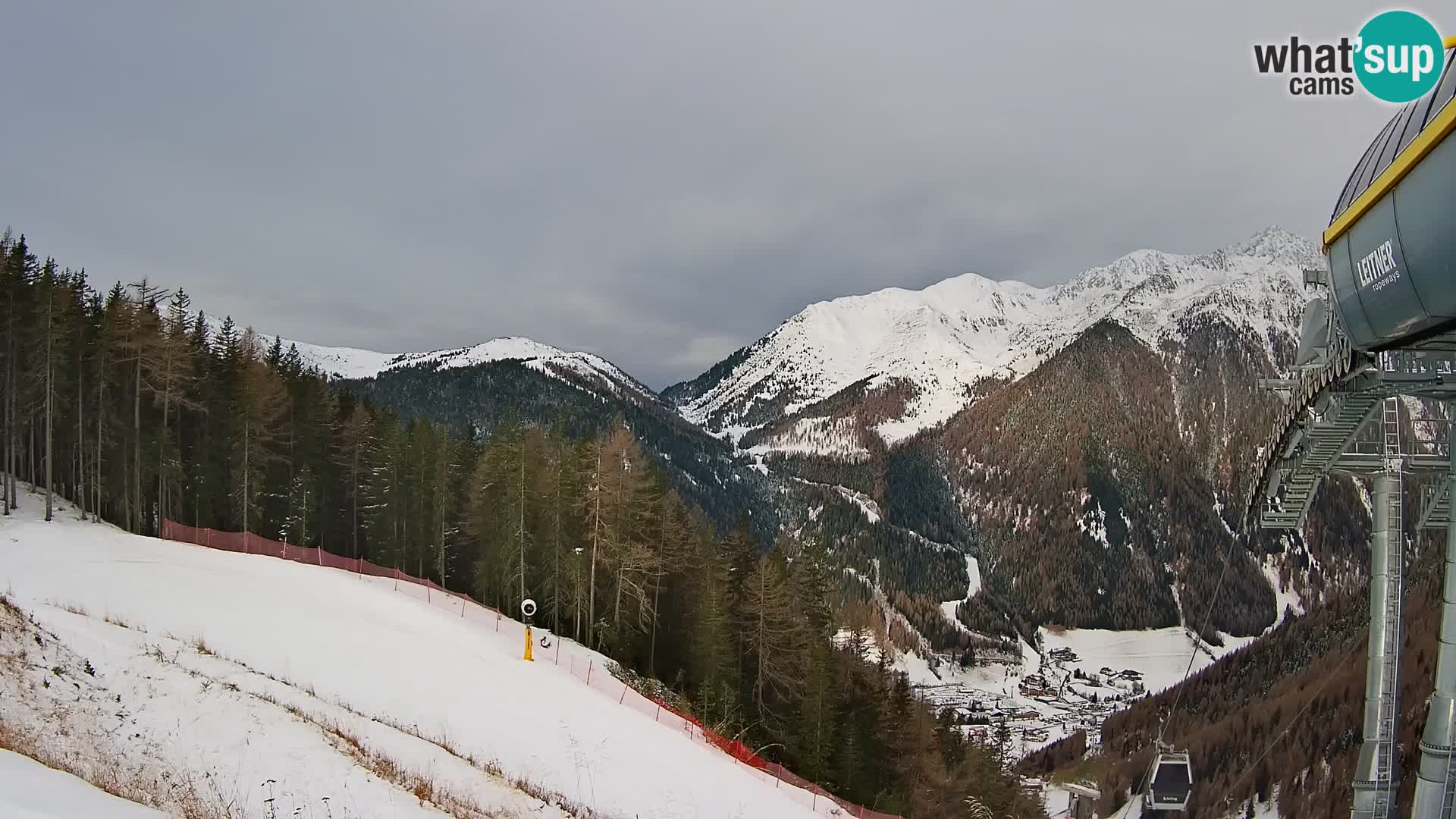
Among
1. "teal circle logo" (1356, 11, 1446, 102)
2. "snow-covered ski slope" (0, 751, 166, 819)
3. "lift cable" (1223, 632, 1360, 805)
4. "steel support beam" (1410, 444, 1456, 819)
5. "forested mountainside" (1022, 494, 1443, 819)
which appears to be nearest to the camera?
"snow-covered ski slope" (0, 751, 166, 819)

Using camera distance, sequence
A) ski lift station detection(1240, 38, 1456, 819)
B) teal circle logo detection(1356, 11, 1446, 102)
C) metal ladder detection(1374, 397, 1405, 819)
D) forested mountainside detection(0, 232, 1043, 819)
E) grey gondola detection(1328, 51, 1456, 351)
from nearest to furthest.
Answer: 1. grey gondola detection(1328, 51, 1456, 351)
2. ski lift station detection(1240, 38, 1456, 819)
3. teal circle logo detection(1356, 11, 1446, 102)
4. metal ladder detection(1374, 397, 1405, 819)
5. forested mountainside detection(0, 232, 1043, 819)

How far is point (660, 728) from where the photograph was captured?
63.5 feet

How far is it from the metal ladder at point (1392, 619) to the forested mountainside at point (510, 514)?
20016 millimetres

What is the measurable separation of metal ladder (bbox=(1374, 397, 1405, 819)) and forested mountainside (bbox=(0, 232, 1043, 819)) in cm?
2002

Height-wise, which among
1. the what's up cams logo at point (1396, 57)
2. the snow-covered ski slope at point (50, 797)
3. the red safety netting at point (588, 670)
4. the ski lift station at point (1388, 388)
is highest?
the what's up cams logo at point (1396, 57)

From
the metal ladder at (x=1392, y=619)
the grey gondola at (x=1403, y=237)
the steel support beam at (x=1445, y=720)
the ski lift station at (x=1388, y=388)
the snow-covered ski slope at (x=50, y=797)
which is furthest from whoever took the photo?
the metal ladder at (x=1392, y=619)

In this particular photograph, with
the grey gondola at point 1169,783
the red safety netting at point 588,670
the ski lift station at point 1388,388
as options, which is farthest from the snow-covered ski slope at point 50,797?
the grey gondola at point 1169,783

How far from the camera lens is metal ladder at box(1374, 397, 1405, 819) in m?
14.0

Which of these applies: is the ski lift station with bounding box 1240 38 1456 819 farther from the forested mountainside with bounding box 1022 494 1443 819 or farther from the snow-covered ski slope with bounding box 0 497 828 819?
the snow-covered ski slope with bounding box 0 497 828 819

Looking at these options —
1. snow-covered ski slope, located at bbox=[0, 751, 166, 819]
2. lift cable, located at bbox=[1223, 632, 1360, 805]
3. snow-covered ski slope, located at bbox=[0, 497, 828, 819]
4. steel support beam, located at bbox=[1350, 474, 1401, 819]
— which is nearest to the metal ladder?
steel support beam, located at bbox=[1350, 474, 1401, 819]

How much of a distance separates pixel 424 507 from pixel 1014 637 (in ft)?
417

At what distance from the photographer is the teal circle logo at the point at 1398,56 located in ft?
32.1

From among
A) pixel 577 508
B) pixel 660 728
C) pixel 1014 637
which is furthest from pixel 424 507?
pixel 1014 637

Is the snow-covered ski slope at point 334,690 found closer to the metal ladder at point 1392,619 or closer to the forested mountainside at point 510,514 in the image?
the forested mountainside at point 510,514
